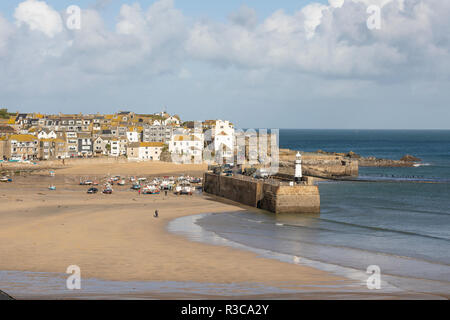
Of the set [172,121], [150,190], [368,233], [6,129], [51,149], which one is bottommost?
[368,233]

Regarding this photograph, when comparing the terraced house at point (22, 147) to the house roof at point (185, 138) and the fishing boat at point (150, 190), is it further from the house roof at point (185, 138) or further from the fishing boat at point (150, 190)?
the fishing boat at point (150, 190)

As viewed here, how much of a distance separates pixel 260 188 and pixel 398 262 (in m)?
19.7

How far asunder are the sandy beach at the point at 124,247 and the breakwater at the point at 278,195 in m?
1.84

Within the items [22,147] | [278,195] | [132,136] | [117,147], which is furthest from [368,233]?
[132,136]

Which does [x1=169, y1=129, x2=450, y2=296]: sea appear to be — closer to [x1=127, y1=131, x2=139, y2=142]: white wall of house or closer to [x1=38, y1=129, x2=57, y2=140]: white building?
[x1=127, y1=131, x2=139, y2=142]: white wall of house

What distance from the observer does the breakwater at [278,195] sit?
41.2 m

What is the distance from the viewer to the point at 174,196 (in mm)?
53531

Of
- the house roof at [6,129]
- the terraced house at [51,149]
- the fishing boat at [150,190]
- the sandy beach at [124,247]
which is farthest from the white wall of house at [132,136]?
the sandy beach at [124,247]

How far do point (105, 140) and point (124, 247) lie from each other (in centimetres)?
10003

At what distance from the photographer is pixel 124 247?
89.0 feet

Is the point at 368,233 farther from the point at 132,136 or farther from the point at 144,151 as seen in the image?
the point at 132,136

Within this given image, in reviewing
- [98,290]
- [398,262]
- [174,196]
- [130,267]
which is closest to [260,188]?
[174,196]
